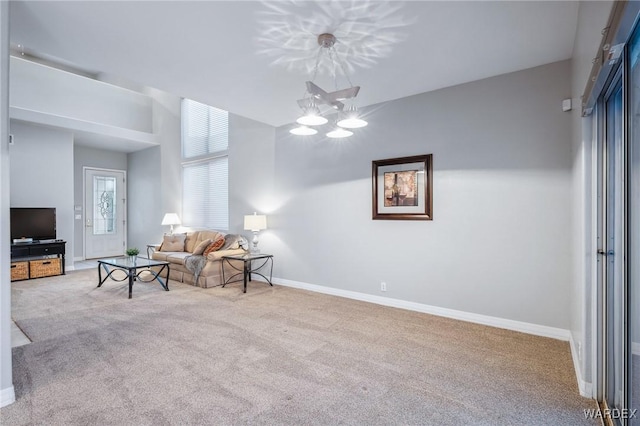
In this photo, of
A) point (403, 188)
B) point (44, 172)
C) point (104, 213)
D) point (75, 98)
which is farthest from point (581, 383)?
point (104, 213)

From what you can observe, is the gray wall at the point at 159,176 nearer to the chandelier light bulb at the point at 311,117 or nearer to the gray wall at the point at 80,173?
the gray wall at the point at 80,173

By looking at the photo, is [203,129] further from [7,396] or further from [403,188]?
[7,396]

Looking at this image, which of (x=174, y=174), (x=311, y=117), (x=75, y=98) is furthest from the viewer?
(x=174, y=174)

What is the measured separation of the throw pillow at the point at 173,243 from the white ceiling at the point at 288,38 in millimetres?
3614

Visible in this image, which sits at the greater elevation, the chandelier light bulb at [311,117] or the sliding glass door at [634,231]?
the chandelier light bulb at [311,117]

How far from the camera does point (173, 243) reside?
6.54 m

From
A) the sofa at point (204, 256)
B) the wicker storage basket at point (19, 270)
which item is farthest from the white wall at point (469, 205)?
the wicker storage basket at point (19, 270)

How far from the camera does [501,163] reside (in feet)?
11.4

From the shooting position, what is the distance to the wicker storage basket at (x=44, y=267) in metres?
5.92

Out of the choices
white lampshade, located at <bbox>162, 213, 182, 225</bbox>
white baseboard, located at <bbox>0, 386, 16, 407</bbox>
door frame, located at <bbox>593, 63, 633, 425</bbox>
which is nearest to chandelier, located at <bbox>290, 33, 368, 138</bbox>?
door frame, located at <bbox>593, 63, 633, 425</bbox>

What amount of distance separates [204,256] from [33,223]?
141 inches

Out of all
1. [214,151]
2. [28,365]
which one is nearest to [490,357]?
[28,365]

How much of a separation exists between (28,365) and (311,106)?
317cm

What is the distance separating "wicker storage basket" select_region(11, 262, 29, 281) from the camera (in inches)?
224
